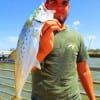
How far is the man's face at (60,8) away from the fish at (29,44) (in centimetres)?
37

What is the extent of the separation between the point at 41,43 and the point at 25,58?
0.83 feet

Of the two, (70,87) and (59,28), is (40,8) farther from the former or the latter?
(70,87)

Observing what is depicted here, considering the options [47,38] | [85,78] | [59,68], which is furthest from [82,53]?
[47,38]

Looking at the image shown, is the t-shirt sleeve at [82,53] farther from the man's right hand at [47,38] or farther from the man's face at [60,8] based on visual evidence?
the man's right hand at [47,38]

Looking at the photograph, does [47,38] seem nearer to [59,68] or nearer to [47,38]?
[47,38]

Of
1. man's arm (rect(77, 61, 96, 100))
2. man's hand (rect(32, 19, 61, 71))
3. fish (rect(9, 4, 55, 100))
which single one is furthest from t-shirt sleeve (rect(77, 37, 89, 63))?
fish (rect(9, 4, 55, 100))

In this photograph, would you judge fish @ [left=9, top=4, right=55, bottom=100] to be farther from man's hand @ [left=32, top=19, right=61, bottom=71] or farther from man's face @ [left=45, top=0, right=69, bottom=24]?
man's face @ [left=45, top=0, right=69, bottom=24]

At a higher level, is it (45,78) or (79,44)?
(79,44)

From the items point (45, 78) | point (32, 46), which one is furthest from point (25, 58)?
point (45, 78)

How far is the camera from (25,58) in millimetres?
2889

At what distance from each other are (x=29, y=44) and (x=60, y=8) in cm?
64

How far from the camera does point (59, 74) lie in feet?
11.0

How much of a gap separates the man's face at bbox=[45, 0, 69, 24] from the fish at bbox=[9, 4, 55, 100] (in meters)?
0.37

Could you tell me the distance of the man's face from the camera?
10.8 ft
